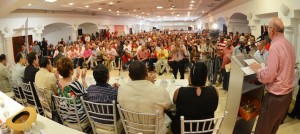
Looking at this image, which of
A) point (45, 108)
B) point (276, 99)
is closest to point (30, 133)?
point (45, 108)

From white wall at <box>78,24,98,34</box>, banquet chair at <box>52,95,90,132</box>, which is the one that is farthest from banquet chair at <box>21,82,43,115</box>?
white wall at <box>78,24,98,34</box>

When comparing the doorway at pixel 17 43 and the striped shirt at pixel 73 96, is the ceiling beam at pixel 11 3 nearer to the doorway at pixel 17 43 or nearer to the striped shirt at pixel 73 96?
the doorway at pixel 17 43

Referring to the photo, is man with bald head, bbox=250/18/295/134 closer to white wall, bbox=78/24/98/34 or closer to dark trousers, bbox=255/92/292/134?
dark trousers, bbox=255/92/292/134

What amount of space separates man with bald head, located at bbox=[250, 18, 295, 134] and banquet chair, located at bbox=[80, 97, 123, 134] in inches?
58.8

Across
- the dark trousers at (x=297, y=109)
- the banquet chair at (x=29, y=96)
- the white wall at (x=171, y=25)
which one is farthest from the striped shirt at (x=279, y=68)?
the white wall at (x=171, y=25)

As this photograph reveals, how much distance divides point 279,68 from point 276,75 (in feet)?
0.24

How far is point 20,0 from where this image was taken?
690cm

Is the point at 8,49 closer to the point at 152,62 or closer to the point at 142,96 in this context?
the point at 152,62

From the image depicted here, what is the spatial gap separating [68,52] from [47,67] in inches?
278

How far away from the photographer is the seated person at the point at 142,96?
7.55 feet

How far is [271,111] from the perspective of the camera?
2.47 metres

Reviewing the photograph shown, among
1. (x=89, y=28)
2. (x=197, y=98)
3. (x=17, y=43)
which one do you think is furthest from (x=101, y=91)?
(x=89, y=28)

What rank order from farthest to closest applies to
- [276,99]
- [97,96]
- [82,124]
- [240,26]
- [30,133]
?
[240,26], [82,124], [97,96], [276,99], [30,133]

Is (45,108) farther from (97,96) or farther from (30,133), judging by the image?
(30,133)
